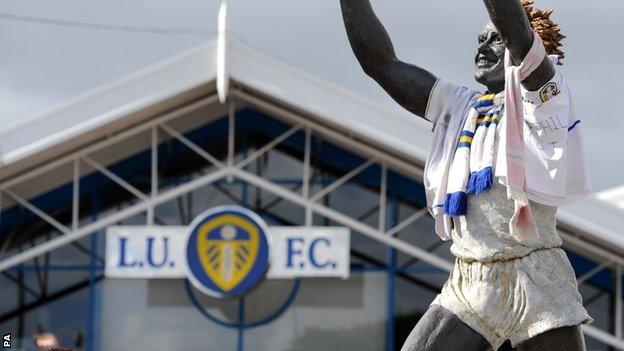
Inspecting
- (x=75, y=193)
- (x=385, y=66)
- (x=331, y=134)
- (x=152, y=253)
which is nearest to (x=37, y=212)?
(x=75, y=193)

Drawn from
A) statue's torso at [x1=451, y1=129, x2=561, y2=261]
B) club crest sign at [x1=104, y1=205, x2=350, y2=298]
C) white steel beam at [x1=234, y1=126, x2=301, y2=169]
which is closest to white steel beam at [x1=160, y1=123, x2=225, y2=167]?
white steel beam at [x1=234, y1=126, x2=301, y2=169]

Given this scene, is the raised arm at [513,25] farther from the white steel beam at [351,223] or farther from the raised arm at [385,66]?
the white steel beam at [351,223]

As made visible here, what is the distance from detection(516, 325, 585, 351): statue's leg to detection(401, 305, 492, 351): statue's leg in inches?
6.3

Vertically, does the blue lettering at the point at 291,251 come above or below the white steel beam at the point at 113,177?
below

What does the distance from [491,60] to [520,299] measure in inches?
32.3

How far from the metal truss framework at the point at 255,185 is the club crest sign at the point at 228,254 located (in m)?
0.51

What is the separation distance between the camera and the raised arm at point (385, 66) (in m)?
5.61

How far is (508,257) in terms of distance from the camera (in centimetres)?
543

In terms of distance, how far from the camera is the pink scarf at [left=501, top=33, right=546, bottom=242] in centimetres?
526

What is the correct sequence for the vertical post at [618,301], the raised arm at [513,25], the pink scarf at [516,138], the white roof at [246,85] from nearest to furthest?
the raised arm at [513,25] → the pink scarf at [516,138] → the white roof at [246,85] → the vertical post at [618,301]

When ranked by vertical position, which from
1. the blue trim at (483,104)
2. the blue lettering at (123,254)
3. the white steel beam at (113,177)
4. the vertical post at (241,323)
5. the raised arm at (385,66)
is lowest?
the vertical post at (241,323)

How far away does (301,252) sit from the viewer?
2070 cm

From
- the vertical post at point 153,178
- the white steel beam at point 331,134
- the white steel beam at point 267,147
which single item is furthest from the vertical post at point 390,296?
the vertical post at point 153,178

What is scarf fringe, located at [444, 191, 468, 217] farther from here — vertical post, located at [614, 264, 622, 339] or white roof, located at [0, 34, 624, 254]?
vertical post, located at [614, 264, 622, 339]
